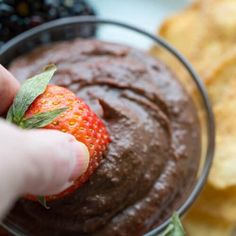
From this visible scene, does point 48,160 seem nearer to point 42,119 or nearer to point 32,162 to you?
point 32,162

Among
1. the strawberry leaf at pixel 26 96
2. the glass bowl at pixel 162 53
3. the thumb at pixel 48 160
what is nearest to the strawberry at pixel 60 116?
the strawberry leaf at pixel 26 96

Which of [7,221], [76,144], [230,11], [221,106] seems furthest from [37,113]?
[230,11]

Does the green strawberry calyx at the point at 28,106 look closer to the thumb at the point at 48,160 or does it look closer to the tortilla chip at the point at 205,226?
the thumb at the point at 48,160

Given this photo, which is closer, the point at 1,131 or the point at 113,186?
the point at 1,131

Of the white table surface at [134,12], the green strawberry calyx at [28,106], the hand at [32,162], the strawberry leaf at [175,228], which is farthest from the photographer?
the white table surface at [134,12]

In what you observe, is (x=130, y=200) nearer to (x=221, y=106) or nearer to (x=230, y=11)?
(x=221, y=106)

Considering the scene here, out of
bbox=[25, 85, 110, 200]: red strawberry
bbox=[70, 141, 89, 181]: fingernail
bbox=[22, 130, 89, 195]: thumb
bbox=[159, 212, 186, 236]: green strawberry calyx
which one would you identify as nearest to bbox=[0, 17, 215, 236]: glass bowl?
bbox=[159, 212, 186, 236]: green strawberry calyx
